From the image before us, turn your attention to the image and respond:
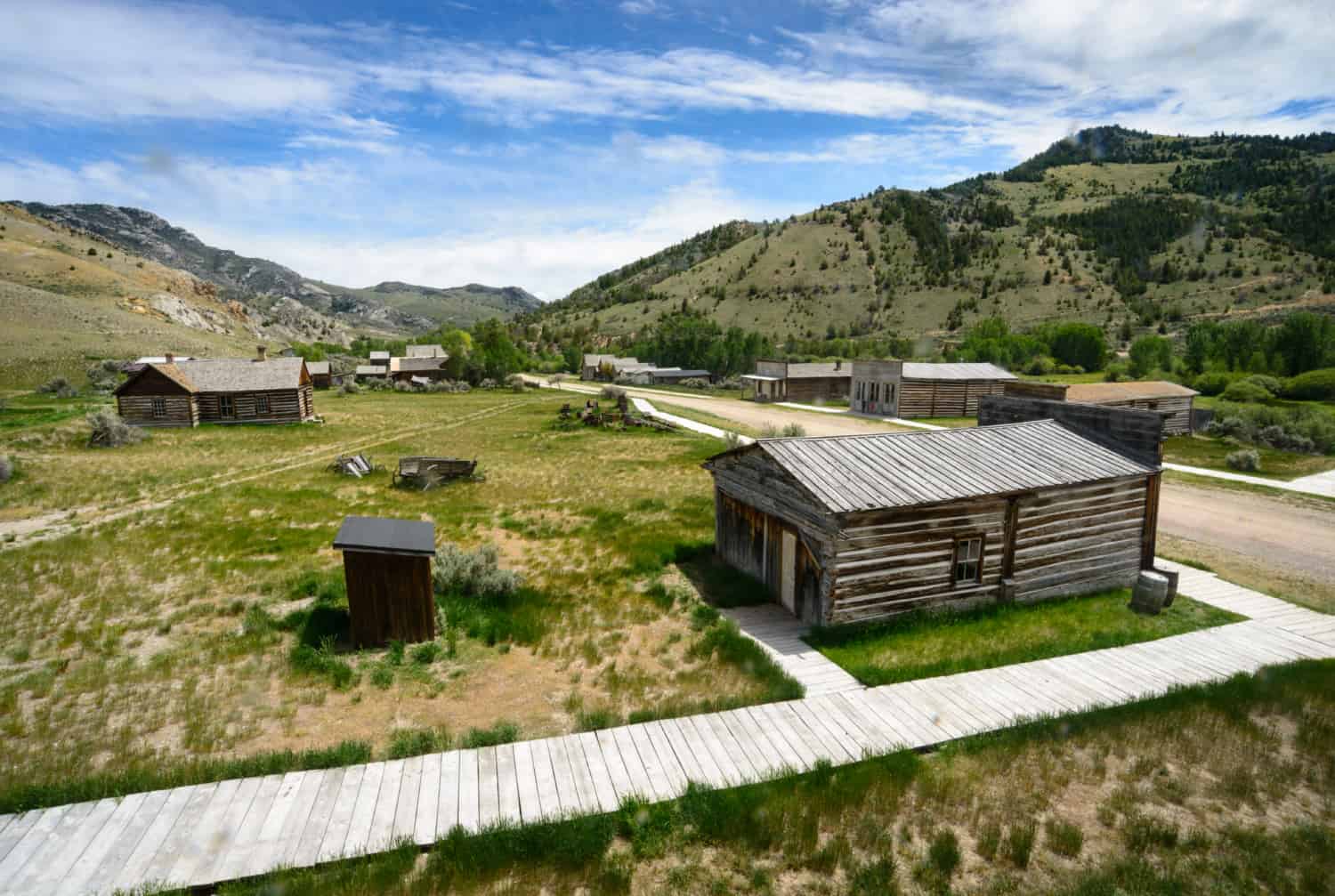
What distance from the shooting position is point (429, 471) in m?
25.8

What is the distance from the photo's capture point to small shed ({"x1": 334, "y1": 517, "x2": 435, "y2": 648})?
37.6 feet

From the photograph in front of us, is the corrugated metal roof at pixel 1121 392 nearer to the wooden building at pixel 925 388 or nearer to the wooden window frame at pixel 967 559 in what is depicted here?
the wooden building at pixel 925 388

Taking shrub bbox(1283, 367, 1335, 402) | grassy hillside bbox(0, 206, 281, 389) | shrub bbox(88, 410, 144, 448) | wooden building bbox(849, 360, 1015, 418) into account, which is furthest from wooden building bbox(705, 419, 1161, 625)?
grassy hillside bbox(0, 206, 281, 389)

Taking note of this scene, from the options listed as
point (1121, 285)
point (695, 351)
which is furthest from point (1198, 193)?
point (695, 351)

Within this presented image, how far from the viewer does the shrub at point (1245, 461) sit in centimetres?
2767

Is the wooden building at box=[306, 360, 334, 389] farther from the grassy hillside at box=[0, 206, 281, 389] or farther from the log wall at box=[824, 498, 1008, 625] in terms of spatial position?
the log wall at box=[824, 498, 1008, 625]

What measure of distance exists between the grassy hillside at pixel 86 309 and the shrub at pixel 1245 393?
91.4 m

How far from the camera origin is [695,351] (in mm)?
97312

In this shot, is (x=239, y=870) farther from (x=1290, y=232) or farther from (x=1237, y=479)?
(x=1290, y=232)

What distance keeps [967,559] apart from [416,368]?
78.2m

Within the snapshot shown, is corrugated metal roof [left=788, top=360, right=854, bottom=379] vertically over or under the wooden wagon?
over

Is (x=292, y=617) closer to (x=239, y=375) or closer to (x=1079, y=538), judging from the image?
(x=1079, y=538)

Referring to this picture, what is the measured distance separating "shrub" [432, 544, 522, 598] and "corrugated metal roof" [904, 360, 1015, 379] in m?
39.4

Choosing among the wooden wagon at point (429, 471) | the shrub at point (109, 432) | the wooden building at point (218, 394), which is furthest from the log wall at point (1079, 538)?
the wooden building at point (218, 394)
